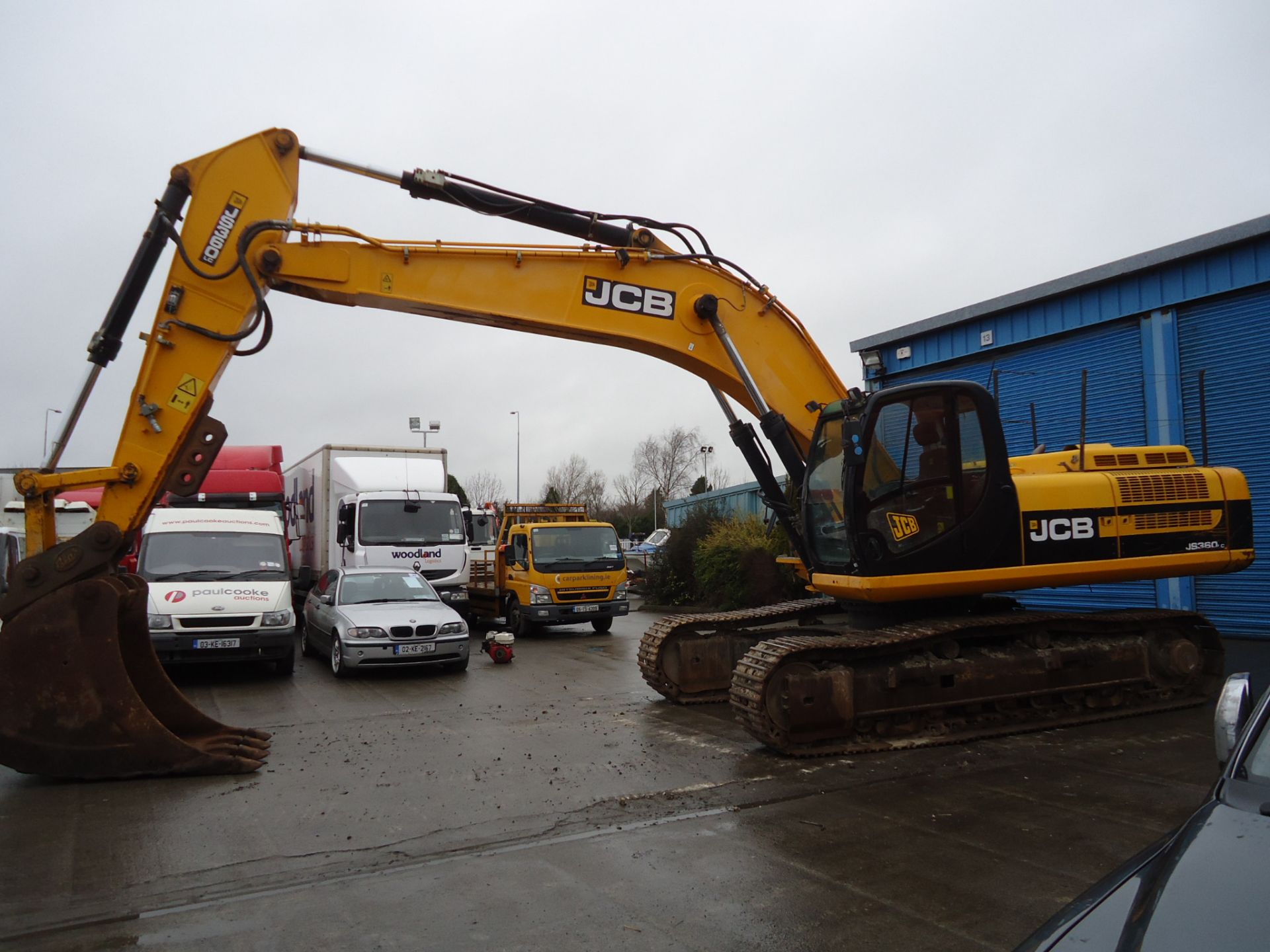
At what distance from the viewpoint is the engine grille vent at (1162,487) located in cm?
854

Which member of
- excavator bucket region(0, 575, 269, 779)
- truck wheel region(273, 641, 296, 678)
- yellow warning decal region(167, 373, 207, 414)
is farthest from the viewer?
truck wheel region(273, 641, 296, 678)

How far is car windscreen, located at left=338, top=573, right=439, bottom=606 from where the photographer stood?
42.5ft

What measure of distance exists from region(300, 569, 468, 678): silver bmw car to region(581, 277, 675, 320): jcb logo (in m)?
5.62

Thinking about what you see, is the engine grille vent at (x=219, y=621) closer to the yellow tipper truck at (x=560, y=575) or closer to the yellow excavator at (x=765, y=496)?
the yellow excavator at (x=765, y=496)

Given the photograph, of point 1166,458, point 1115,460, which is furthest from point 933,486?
point 1166,458

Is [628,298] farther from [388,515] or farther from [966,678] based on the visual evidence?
[388,515]

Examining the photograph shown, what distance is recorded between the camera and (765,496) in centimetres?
866

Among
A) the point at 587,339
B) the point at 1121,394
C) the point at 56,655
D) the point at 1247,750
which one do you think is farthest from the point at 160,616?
the point at 1121,394

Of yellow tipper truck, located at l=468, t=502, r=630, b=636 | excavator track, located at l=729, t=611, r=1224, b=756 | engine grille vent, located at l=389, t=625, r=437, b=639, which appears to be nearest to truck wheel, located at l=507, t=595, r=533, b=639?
yellow tipper truck, located at l=468, t=502, r=630, b=636

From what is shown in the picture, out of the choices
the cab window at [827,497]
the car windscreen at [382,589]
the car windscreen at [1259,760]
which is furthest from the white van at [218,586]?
the car windscreen at [1259,760]

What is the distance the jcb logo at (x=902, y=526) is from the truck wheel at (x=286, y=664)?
7685 mm

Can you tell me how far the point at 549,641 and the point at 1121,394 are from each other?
32.8ft

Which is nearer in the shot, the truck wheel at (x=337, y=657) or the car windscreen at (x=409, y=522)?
the truck wheel at (x=337, y=657)

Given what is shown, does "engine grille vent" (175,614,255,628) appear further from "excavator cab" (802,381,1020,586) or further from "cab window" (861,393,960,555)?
"cab window" (861,393,960,555)
